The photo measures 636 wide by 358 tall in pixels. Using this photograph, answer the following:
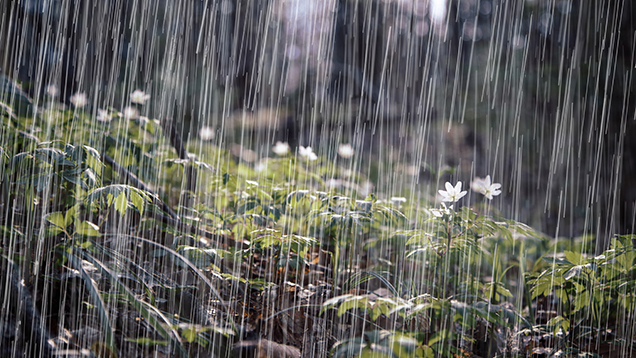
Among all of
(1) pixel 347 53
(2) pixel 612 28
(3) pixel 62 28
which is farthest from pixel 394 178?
(3) pixel 62 28

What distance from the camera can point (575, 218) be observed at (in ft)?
17.4

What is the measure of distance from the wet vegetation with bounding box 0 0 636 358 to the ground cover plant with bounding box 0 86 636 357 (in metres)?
0.01

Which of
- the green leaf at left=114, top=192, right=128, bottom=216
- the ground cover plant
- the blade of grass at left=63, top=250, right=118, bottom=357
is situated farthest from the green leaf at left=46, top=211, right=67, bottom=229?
the blade of grass at left=63, top=250, right=118, bottom=357

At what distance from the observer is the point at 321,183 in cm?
310

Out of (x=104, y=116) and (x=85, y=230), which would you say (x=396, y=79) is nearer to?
(x=104, y=116)

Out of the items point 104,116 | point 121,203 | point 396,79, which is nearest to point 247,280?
point 121,203

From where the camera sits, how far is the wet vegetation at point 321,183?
1.54 metres

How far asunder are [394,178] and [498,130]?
2.10 metres

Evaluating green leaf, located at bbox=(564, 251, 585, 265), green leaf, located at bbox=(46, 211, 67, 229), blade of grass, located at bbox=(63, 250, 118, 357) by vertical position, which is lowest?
blade of grass, located at bbox=(63, 250, 118, 357)

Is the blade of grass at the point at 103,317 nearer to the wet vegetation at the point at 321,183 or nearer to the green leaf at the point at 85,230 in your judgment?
the wet vegetation at the point at 321,183

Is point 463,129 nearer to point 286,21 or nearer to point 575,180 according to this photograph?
point 575,180

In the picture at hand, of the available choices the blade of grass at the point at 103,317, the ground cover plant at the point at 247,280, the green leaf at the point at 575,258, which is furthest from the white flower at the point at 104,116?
the green leaf at the point at 575,258

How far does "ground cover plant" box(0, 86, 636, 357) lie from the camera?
4.42 feet

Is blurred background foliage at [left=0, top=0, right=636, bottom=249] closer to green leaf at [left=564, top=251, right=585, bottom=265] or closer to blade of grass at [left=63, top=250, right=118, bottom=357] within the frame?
green leaf at [left=564, top=251, right=585, bottom=265]
